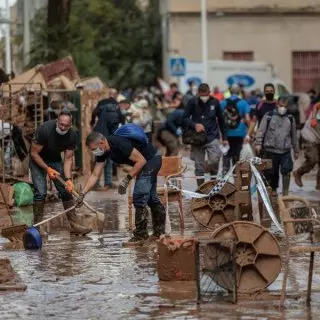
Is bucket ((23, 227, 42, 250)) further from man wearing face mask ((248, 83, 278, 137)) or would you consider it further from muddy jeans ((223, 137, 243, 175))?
muddy jeans ((223, 137, 243, 175))

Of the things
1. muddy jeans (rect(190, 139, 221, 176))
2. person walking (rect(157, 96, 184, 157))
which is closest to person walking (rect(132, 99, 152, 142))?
person walking (rect(157, 96, 184, 157))

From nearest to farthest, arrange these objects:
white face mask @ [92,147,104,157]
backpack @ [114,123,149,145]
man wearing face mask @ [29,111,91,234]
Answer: white face mask @ [92,147,104,157] < backpack @ [114,123,149,145] < man wearing face mask @ [29,111,91,234]

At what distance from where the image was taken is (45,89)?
2552cm

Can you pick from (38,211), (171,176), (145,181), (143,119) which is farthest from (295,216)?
(143,119)

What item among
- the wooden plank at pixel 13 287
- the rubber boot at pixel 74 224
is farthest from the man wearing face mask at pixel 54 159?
the wooden plank at pixel 13 287

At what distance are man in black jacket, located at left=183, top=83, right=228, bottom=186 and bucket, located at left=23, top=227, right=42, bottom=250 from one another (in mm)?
6065

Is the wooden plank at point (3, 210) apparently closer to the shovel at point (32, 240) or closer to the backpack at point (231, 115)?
the shovel at point (32, 240)

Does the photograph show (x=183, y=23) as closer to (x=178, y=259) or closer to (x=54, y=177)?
(x=54, y=177)

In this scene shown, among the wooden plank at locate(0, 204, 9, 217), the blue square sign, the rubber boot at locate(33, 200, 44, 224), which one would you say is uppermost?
the blue square sign

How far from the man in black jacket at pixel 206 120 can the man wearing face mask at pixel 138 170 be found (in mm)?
5443

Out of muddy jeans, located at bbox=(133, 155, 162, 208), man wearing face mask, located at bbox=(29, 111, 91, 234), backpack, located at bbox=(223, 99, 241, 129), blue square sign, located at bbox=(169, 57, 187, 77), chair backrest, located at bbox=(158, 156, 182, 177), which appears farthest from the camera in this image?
blue square sign, located at bbox=(169, 57, 187, 77)

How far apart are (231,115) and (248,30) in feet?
107

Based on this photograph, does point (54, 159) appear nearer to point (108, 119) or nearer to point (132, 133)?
point (132, 133)

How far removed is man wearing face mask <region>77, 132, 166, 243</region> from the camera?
15.0m
